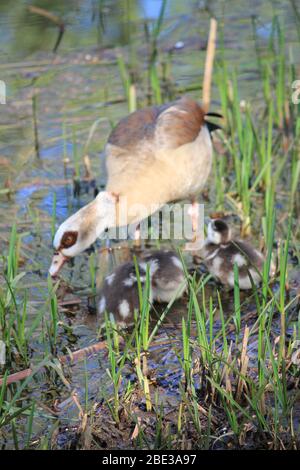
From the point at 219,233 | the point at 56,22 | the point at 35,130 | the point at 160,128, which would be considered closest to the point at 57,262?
the point at 219,233

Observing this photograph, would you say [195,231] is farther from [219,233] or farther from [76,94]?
[76,94]

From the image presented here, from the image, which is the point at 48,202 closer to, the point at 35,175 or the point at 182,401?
the point at 35,175

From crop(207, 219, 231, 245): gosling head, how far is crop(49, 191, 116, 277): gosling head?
1.94 feet

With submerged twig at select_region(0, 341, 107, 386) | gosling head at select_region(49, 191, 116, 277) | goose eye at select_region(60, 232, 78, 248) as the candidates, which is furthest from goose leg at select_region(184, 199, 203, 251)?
submerged twig at select_region(0, 341, 107, 386)

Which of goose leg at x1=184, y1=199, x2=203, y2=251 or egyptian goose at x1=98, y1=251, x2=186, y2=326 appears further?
goose leg at x1=184, y1=199, x2=203, y2=251

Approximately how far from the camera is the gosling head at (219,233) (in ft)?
18.4

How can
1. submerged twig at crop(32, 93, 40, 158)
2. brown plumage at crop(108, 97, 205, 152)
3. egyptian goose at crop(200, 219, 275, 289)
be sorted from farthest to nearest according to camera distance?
submerged twig at crop(32, 93, 40, 158), brown plumage at crop(108, 97, 205, 152), egyptian goose at crop(200, 219, 275, 289)

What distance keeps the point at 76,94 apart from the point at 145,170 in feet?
8.55

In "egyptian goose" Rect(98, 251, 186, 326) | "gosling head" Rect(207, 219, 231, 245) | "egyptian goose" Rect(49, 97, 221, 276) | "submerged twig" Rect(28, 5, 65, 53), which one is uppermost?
"submerged twig" Rect(28, 5, 65, 53)

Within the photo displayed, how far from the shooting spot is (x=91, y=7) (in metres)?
9.83

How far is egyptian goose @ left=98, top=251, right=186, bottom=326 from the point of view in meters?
5.04

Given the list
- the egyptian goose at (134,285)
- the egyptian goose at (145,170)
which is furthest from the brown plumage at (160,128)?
the egyptian goose at (134,285)

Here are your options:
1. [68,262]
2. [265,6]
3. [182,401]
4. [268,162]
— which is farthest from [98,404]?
[265,6]

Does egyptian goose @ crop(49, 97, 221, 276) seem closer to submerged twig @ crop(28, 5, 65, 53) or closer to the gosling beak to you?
the gosling beak
